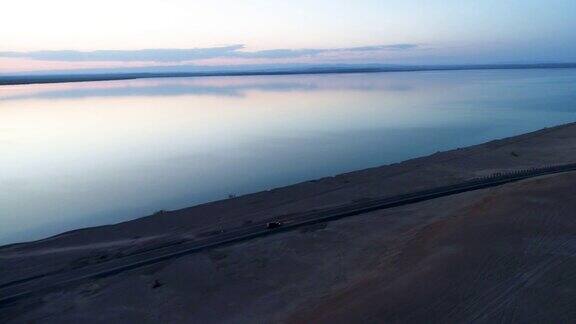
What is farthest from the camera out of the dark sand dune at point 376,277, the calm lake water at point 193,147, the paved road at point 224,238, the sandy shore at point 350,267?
the calm lake water at point 193,147

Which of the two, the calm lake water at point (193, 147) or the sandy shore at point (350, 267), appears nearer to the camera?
the sandy shore at point (350, 267)

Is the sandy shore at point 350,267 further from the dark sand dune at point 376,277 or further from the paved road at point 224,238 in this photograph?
the paved road at point 224,238

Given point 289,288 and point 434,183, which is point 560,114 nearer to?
point 434,183

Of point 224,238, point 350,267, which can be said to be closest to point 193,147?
point 224,238

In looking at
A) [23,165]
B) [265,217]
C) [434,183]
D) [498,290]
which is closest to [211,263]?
[265,217]

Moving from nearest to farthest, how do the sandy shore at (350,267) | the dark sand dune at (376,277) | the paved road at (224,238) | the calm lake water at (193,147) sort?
the dark sand dune at (376,277), the sandy shore at (350,267), the paved road at (224,238), the calm lake water at (193,147)

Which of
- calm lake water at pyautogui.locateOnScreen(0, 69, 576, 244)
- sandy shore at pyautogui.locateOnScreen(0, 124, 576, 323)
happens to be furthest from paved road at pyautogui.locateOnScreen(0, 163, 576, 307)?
calm lake water at pyautogui.locateOnScreen(0, 69, 576, 244)

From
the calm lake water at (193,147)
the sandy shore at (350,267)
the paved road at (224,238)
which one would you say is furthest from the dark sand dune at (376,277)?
the calm lake water at (193,147)
